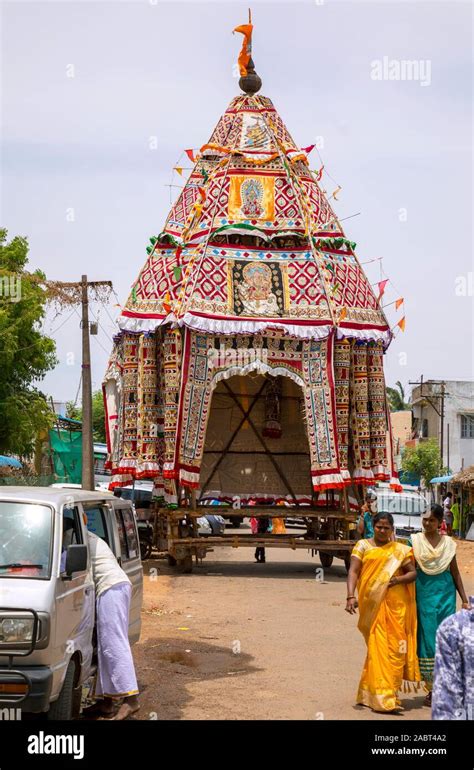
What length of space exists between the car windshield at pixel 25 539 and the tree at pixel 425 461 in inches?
2291

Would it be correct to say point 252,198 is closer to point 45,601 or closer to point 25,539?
point 25,539

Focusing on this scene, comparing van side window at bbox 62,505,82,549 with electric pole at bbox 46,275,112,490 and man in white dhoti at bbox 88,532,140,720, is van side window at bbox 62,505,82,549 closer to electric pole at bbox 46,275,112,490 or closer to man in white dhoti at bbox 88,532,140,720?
man in white dhoti at bbox 88,532,140,720

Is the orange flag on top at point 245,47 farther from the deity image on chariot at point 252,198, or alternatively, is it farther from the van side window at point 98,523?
the van side window at point 98,523

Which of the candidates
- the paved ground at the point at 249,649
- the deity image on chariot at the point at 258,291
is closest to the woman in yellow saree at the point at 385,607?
the paved ground at the point at 249,649

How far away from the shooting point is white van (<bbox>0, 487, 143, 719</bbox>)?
709 centimetres

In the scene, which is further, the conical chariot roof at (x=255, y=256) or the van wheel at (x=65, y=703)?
the conical chariot roof at (x=255, y=256)

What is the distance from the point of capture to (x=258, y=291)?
67.6 ft

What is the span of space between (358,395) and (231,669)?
421 inches

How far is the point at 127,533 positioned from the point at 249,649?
122 inches

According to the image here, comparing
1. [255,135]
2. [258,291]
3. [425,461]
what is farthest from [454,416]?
[258,291]

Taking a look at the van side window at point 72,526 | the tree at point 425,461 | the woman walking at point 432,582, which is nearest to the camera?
the van side window at point 72,526

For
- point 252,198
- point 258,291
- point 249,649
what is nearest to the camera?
point 249,649

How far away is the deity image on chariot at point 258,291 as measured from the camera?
67.2 ft
